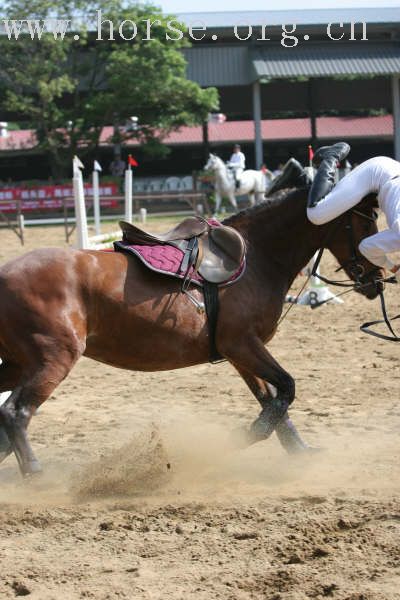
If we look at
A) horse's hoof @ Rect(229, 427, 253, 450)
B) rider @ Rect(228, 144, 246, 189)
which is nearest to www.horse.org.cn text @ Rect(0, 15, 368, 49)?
rider @ Rect(228, 144, 246, 189)

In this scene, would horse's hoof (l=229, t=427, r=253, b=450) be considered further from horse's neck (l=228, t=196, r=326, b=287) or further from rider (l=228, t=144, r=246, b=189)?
rider (l=228, t=144, r=246, b=189)

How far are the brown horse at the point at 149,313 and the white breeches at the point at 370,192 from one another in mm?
243

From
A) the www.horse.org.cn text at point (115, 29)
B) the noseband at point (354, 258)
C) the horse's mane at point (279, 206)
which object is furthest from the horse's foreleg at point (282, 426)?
the www.horse.org.cn text at point (115, 29)

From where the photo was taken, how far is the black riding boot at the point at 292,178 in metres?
5.44

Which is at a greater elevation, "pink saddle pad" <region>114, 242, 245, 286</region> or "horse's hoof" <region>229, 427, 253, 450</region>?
"pink saddle pad" <region>114, 242, 245, 286</region>

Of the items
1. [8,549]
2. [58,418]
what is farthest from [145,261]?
[58,418]

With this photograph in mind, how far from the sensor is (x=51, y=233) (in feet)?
74.2

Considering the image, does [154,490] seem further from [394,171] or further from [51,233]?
[51,233]

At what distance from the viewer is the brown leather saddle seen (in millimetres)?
5070

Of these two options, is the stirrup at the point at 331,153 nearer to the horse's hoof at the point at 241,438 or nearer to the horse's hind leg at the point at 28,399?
the horse's hoof at the point at 241,438

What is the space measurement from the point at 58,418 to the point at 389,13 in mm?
32253

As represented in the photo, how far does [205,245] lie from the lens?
17.1 feet

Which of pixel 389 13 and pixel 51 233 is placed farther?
pixel 389 13

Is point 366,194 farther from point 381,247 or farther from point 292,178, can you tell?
point 292,178
